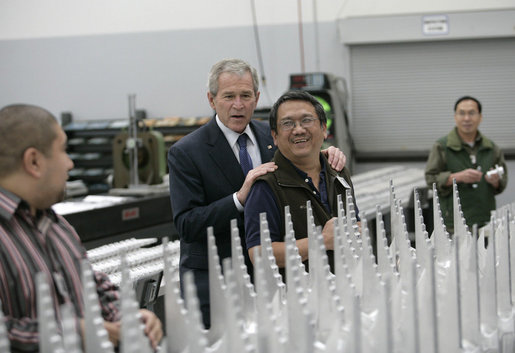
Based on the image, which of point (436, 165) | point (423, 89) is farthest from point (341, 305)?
point (423, 89)

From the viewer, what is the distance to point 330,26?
731cm

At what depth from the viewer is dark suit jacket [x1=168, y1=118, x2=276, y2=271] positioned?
7.30ft

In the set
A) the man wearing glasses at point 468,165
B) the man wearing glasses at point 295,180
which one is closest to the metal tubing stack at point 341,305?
the man wearing glasses at point 295,180

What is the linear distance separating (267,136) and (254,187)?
506mm

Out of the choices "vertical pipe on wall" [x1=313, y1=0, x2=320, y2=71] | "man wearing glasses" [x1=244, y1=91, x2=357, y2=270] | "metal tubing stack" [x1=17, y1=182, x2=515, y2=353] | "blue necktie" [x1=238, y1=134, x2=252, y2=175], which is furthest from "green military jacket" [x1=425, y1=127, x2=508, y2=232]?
"vertical pipe on wall" [x1=313, y1=0, x2=320, y2=71]

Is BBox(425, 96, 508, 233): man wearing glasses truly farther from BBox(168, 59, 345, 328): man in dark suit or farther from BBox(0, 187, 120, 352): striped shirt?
BBox(0, 187, 120, 352): striped shirt

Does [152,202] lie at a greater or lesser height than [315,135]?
lesser

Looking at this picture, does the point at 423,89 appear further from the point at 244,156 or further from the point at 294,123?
the point at 294,123

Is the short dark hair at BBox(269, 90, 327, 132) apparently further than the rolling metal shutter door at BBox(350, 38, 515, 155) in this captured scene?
No

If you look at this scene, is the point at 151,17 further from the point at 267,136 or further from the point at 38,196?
the point at 38,196

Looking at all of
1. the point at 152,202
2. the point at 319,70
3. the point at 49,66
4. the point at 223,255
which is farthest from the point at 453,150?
→ the point at 49,66

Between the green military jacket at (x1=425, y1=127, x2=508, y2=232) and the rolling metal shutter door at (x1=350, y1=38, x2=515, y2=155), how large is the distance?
9.35 feet

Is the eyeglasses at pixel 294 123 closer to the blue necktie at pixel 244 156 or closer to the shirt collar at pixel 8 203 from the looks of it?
the blue necktie at pixel 244 156

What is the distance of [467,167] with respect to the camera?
422cm
